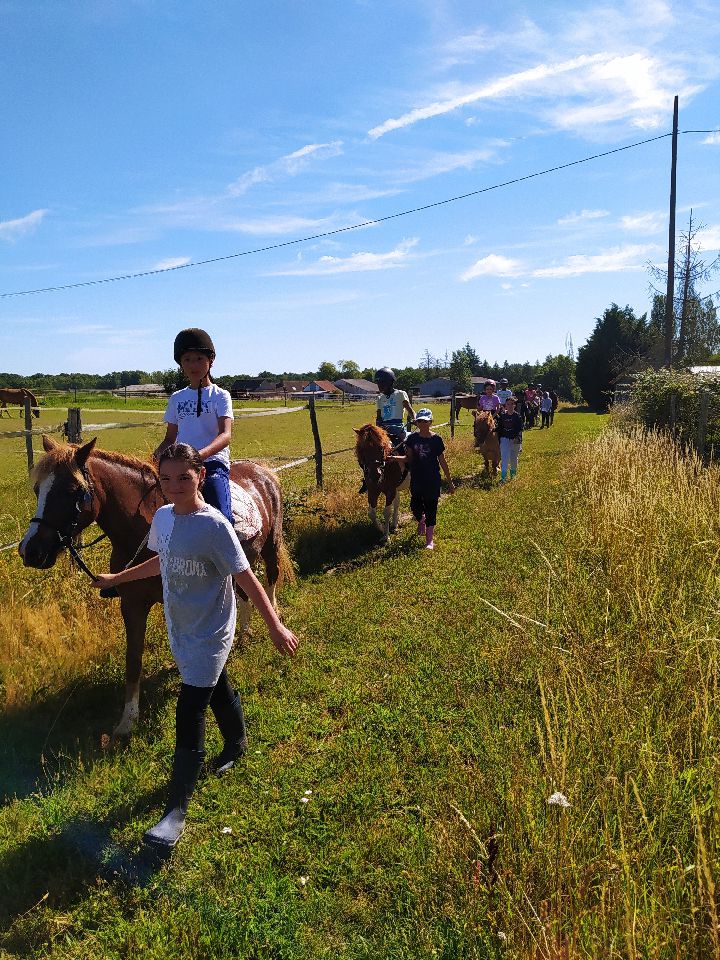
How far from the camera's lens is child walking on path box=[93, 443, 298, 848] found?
9.93 feet

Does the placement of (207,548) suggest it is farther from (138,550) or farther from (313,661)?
(313,661)

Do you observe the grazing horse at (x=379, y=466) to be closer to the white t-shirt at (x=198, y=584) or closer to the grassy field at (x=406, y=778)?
the grassy field at (x=406, y=778)

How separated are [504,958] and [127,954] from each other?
1600mm

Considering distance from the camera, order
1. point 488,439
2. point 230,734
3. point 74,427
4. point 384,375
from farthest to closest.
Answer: point 488,439, point 384,375, point 74,427, point 230,734

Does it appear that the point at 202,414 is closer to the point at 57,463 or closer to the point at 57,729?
the point at 57,463

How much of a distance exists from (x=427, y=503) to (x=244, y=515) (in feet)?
12.8

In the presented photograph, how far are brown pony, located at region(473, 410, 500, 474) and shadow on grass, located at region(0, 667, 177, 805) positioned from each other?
10305 millimetres

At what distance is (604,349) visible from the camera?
53.1 meters

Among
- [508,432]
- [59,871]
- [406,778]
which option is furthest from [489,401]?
[59,871]

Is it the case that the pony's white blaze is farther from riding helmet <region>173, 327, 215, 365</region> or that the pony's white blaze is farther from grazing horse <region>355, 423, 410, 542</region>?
grazing horse <region>355, 423, 410, 542</region>

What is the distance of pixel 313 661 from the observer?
5145 millimetres

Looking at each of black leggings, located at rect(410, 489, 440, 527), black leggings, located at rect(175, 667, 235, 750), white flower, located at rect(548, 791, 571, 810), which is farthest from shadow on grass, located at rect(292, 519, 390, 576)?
white flower, located at rect(548, 791, 571, 810)

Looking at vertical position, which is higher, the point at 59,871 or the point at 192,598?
the point at 192,598

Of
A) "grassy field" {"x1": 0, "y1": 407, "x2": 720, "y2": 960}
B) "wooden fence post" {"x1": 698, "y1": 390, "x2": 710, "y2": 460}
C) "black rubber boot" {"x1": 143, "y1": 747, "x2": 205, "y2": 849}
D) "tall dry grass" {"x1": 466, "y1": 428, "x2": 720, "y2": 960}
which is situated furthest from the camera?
"wooden fence post" {"x1": 698, "y1": 390, "x2": 710, "y2": 460}
